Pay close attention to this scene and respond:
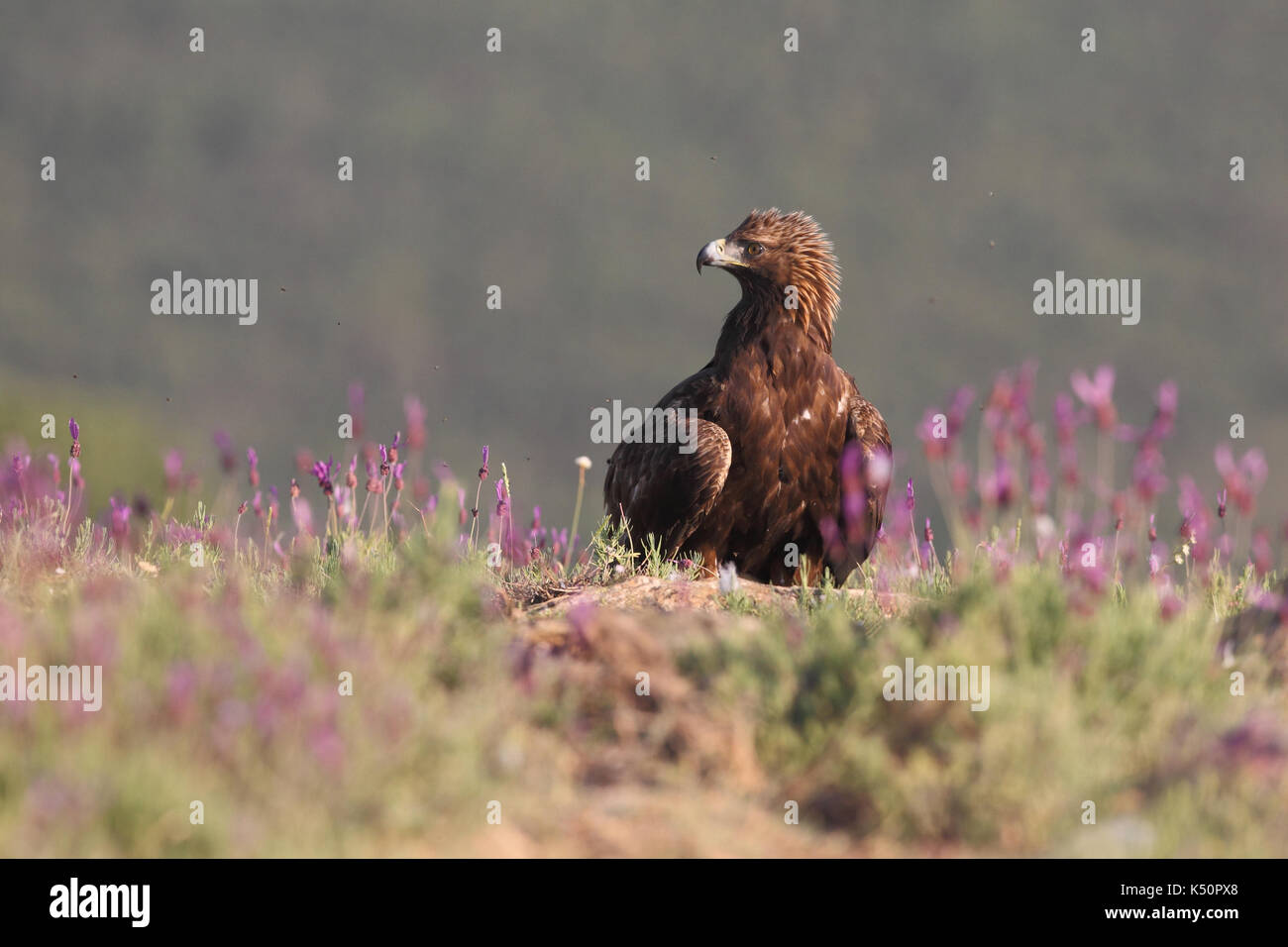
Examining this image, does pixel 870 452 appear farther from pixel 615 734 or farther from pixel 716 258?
pixel 615 734

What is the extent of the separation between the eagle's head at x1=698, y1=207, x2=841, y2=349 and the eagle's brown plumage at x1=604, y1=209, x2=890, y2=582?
11 millimetres

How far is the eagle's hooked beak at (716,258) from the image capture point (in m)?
8.66

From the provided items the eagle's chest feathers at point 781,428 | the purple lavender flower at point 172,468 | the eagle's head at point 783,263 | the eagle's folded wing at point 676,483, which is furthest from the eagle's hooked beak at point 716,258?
the purple lavender flower at point 172,468

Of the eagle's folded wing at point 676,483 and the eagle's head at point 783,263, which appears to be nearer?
the eagle's folded wing at point 676,483

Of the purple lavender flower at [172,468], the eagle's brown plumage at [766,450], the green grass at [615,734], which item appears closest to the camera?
the green grass at [615,734]

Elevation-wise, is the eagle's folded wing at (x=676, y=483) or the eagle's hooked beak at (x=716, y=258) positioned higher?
the eagle's hooked beak at (x=716, y=258)

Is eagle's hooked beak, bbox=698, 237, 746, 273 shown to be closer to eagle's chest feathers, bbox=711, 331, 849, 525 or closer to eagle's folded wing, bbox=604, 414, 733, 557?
eagle's chest feathers, bbox=711, 331, 849, 525

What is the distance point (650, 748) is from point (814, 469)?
4037 millimetres

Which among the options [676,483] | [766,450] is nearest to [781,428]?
[766,450]

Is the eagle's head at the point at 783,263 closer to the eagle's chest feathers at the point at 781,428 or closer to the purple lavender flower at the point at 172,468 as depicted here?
the eagle's chest feathers at the point at 781,428

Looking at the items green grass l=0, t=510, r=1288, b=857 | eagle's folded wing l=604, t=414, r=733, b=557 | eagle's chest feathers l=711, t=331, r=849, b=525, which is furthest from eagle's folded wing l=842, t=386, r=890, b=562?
green grass l=0, t=510, r=1288, b=857
